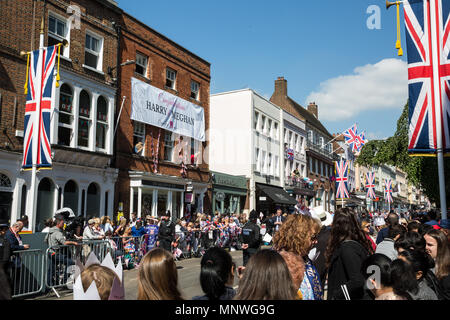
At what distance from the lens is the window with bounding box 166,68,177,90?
22.9 meters

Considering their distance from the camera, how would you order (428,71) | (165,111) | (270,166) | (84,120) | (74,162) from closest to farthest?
(428,71) < (74,162) < (84,120) < (165,111) < (270,166)

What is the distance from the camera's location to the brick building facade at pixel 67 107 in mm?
14000

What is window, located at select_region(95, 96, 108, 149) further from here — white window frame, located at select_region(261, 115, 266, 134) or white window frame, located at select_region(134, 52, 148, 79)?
white window frame, located at select_region(261, 115, 266, 134)

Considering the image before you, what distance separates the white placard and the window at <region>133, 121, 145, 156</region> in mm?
366

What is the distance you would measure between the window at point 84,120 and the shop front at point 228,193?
10348 mm

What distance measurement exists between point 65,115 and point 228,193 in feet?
46.3

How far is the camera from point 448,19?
25.0 ft

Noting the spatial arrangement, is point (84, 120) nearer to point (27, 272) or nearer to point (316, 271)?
point (27, 272)

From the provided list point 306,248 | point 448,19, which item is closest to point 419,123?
point 448,19

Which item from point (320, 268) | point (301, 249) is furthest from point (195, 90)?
point (301, 249)

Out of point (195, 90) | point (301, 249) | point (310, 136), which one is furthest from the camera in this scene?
point (310, 136)

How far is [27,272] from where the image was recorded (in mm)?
8586

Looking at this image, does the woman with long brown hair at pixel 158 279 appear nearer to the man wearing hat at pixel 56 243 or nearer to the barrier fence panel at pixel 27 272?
the barrier fence panel at pixel 27 272

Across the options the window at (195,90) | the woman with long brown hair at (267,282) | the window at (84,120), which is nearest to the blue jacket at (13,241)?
the woman with long brown hair at (267,282)
